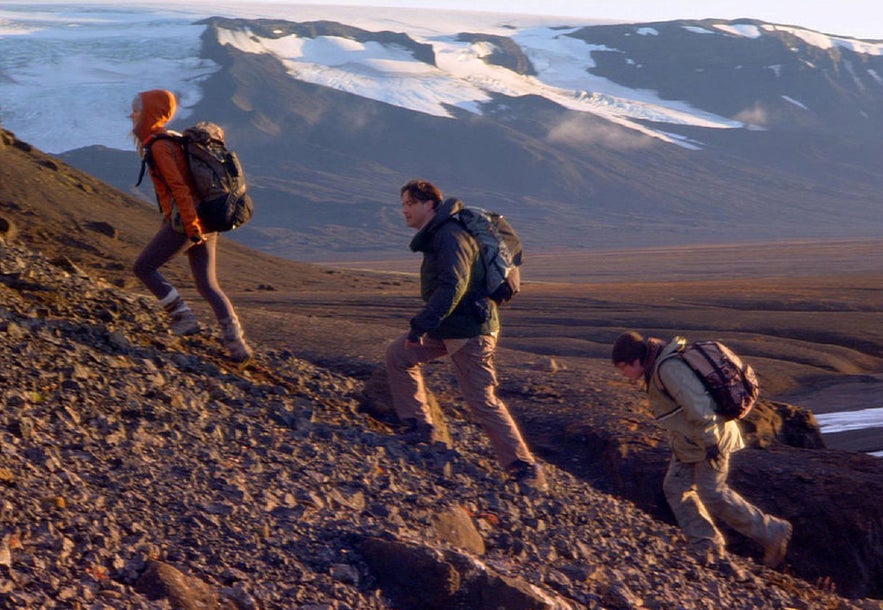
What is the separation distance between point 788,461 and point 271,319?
5.46m

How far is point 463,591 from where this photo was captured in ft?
14.1

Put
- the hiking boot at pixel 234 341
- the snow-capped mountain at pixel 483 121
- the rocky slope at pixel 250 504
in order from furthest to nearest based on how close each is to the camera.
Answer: the snow-capped mountain at pixel 483 121, the hiking boot at pixel 234 341, the rocky slope at pixel 250 504

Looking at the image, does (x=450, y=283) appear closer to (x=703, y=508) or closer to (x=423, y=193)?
(x=423, y=193)

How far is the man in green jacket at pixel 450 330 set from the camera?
5.38 metres

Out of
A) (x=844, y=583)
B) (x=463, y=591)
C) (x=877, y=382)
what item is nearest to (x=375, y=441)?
(x=463, y=591)

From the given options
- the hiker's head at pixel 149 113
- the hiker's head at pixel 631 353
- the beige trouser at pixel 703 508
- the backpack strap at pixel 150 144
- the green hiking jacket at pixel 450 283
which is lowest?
the beige trouser at pixel 703 508

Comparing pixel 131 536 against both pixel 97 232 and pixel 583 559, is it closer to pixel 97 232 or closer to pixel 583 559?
pixel 583 559

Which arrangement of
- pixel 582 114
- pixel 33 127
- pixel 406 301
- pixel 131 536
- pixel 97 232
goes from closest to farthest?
pixel 131 536 → pixel 97 232 → pixel 406 301 → pixel 33 127 → pixel 582 114

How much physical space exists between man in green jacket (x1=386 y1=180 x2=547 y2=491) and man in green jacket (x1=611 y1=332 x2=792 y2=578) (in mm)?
622

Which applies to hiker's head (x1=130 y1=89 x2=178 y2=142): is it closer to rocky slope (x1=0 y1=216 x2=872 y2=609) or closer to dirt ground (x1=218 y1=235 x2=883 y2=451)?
rocky slope (x1=0 y1=216 x2=872 y2=609)

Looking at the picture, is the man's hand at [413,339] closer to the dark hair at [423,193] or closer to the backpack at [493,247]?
the backpack at [493,247]

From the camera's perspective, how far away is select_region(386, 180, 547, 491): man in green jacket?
538cm

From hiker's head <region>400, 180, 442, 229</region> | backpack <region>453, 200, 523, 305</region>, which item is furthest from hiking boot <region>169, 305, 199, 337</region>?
backpack <region>453, 200, 523, 305</region>

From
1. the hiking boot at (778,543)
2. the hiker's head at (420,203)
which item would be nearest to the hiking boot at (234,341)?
the hiker's head at (420,203)
